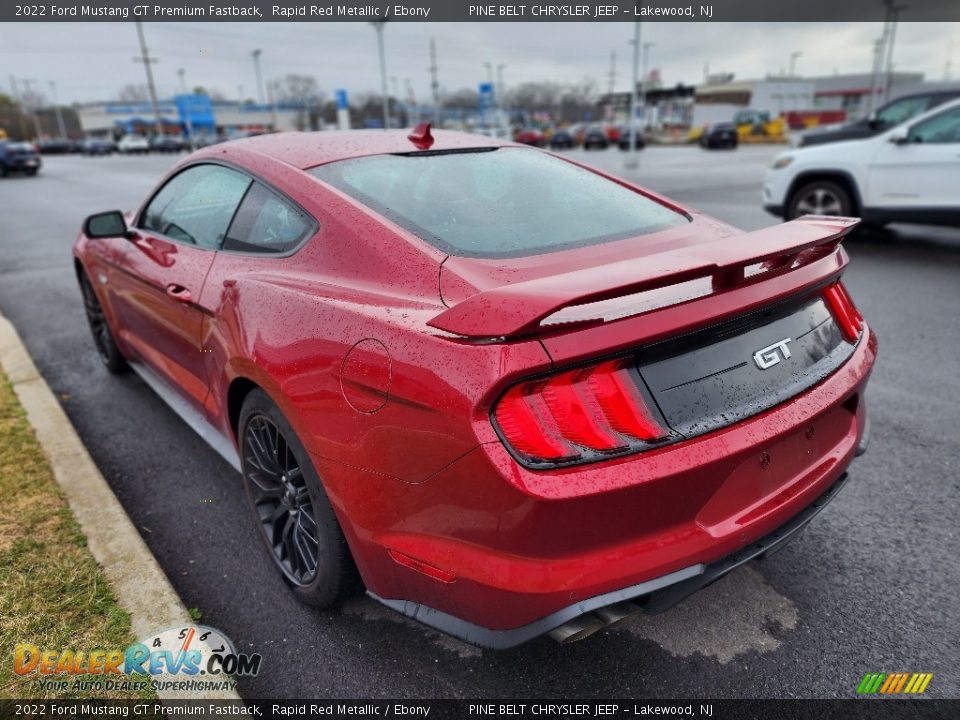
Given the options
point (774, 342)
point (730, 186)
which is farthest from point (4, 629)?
point (730, 186)

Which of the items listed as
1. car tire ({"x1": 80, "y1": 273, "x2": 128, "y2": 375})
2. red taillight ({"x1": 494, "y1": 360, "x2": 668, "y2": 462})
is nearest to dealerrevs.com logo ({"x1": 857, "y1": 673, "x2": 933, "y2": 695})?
red taillight ({"x1": 494, "y1": 360, "x2": 668, "y2": 462})

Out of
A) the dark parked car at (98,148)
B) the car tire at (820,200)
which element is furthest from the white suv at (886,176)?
the dark parked car at (98,148)

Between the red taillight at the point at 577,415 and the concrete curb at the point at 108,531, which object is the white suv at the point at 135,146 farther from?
the red taillight at the point at 577,415

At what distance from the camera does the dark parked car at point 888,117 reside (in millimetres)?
12234

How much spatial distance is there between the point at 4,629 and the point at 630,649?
2039 mm

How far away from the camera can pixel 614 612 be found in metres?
1.66

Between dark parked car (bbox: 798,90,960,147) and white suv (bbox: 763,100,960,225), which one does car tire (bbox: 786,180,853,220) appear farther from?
dark parked car (bbox: 798,90,960,147)

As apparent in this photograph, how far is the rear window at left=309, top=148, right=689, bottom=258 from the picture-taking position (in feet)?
7.30

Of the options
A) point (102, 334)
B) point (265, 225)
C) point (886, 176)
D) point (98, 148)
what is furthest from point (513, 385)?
point (98, 148)

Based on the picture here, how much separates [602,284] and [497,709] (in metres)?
1.30

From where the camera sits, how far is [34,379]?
14.9ft

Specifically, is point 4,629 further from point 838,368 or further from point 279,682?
point 838,368

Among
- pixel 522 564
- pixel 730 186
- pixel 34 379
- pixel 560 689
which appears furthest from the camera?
pixel 730 186

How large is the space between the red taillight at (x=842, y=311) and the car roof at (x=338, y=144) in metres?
1.57
